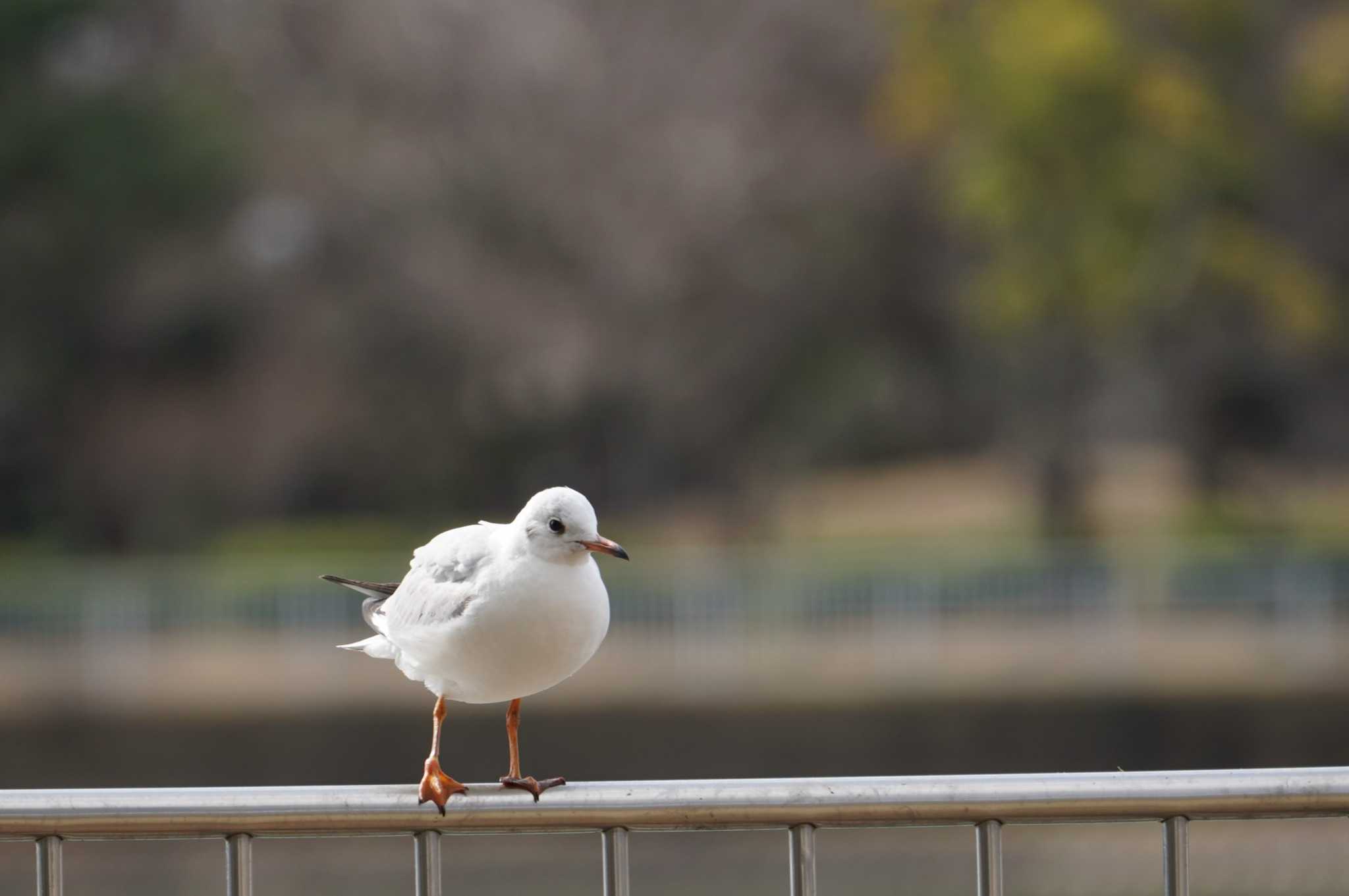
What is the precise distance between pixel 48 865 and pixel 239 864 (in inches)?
8.1

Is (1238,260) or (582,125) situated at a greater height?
(582,125)

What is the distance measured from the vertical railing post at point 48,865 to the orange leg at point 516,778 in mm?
474

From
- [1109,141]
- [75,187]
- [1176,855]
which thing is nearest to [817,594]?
[1109,141]

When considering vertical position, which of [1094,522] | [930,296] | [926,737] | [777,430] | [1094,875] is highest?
[930,296]

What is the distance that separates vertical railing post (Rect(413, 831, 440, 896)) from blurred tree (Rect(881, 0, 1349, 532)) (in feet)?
Answer: 33.5

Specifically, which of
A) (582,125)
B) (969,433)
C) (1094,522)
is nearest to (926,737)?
(1094,522)

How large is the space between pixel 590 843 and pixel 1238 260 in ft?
22.6

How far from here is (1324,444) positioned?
1736 centimetres

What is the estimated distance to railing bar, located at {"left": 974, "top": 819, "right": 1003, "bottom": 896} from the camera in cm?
161

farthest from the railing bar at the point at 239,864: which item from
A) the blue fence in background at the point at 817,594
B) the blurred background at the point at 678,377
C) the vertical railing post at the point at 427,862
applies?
the blue fence in background at the point at 817,594

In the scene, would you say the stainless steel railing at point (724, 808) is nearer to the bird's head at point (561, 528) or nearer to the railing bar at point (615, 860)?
the railing bar at point (615, 860)

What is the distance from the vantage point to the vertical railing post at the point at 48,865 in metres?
1.66

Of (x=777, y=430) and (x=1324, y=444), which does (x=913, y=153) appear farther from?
(x=1324, y=444)

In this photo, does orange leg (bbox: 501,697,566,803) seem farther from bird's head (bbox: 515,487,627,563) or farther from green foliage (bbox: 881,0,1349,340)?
green foliage (bbox: 881,0,1349,340)
